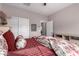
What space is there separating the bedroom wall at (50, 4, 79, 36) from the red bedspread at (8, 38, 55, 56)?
0.91 ft

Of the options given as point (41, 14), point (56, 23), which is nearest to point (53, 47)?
point (56, 23)

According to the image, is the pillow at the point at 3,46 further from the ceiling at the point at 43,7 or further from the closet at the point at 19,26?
the ceiling at the point at 43,7

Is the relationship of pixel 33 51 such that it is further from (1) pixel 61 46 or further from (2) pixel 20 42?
(1) pixel 61 46

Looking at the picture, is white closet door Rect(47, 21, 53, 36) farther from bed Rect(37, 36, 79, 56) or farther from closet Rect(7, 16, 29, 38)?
closet Rect(7, 16, 29, 38)

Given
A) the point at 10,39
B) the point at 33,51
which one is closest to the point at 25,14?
the point at 10,39

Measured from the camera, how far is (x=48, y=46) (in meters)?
1.18

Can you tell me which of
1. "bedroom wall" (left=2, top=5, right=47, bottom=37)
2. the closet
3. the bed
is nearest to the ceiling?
"bedroom wall" (left=2, top=5, right=47, bottom=37)

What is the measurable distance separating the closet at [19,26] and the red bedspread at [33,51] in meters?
0.14

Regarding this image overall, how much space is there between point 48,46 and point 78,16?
527 millimetres

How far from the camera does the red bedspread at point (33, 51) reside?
3.23 feet

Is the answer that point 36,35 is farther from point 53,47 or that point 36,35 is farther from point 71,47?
point 71,47

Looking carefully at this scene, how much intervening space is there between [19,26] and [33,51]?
1.09 feet

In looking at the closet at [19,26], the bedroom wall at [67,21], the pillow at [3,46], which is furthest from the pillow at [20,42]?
the bedroom wall at [67,21]

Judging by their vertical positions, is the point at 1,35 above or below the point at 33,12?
below
